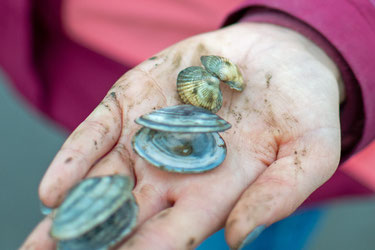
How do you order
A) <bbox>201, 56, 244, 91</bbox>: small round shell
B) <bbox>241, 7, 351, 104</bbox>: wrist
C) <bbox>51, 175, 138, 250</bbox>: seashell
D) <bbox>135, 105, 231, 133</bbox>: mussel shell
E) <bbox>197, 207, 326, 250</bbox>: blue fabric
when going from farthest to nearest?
<bbox>197, 207, 326, 250</bbox>: blue fabric → <bbox>241, 7, 351, 104</bbox>: wrist → <bbox>201, 56, 244, 91</bbox>: small round shell → <bbox>135, 105, 231, 133</bbox>: mussel shell → <bbox>51, 175, 138, 250</bbox>: seashell

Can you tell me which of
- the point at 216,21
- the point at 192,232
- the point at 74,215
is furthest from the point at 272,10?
the point at 74,215

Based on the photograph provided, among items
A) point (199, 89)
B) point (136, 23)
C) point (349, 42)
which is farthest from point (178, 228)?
point (136, 23)

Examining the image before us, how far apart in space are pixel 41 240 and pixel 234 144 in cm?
98

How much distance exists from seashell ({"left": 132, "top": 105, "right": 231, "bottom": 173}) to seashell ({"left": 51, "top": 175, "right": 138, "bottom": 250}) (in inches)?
11.2

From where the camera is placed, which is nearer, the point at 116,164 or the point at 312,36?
the point at 116,164

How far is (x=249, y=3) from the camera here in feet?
8.32

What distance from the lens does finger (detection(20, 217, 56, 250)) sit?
5.05 ft

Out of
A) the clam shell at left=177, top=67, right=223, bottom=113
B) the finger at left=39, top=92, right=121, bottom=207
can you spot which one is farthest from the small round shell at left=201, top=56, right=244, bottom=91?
the finger at left=39, top=92, right=121, bottom=207

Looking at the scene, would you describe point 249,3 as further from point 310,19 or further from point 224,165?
point 224,165

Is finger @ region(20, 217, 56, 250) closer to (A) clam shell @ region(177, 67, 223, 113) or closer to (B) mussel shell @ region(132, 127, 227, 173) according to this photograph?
(B) mussel shell @ region(132, 127, 227, 173)

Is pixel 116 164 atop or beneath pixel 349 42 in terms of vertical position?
beneath

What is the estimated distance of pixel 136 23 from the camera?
304 cm

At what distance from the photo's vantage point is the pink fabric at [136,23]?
9.36 ft

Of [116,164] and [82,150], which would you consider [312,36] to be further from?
[82,150]
